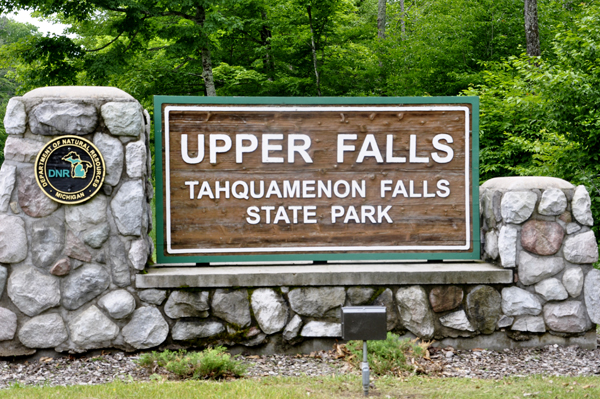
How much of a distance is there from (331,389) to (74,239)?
2448 mm

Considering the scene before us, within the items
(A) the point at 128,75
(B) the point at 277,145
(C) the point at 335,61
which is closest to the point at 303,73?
(C) the point at 335,61

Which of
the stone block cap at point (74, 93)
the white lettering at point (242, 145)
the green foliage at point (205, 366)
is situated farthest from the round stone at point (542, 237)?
the stone block cap at point (74, 93)

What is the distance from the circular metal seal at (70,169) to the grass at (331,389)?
1552 mm

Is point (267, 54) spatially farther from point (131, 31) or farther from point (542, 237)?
point (542, 237)

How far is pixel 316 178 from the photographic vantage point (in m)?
5.09

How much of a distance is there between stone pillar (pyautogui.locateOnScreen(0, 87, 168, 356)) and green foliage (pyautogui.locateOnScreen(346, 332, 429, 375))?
1688 mm

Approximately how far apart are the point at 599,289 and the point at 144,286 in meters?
4.04

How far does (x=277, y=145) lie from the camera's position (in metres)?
5.07

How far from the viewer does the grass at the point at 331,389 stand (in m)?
3.57

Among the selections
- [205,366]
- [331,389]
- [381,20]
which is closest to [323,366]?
[331,389]

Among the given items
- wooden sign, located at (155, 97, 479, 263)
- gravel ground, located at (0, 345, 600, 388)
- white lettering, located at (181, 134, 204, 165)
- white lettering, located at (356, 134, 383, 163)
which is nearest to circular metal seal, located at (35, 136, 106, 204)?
wooden sign, located at (155, 97, 479, 263)

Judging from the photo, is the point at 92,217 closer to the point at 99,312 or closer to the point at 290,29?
the point at 99,312

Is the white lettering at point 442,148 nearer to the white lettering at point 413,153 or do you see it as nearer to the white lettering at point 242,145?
the white lettering at point 413,153

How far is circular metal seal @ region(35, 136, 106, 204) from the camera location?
4504 millimetres
